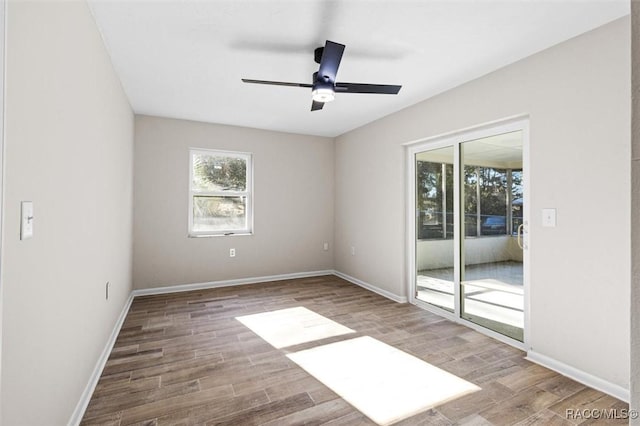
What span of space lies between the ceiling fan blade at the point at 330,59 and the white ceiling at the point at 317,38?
0.20 meters

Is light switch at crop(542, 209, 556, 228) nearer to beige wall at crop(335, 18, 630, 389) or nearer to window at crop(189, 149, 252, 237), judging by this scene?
beige wall at crop(335, 18, 630, 389)

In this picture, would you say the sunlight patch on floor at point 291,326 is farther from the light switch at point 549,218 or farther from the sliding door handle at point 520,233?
the light switch at point 549,218

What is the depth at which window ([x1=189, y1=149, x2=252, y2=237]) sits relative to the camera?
15.7 ft

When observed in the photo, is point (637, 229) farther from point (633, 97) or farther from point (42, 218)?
point (42, 218)

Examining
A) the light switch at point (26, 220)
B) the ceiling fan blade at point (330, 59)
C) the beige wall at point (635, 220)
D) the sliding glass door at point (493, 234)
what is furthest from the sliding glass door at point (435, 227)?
the light switch at point (26, 220)

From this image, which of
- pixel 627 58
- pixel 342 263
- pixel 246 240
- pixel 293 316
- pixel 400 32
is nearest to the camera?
pixel 627 58

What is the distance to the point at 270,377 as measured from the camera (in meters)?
2.33

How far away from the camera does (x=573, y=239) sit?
2.36 meters

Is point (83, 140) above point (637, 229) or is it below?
above

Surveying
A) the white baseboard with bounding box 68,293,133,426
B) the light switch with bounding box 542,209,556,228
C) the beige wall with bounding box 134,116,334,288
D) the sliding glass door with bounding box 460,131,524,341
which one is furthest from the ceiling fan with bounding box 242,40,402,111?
the beige wall with bounding box 134,116,334,288

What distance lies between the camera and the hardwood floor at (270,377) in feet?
6.27

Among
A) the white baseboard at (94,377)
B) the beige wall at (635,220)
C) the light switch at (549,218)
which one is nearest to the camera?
the beige wall at (635,220)

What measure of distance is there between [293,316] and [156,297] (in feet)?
6.58

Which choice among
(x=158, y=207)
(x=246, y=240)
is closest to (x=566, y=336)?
(x=246, y=240)
